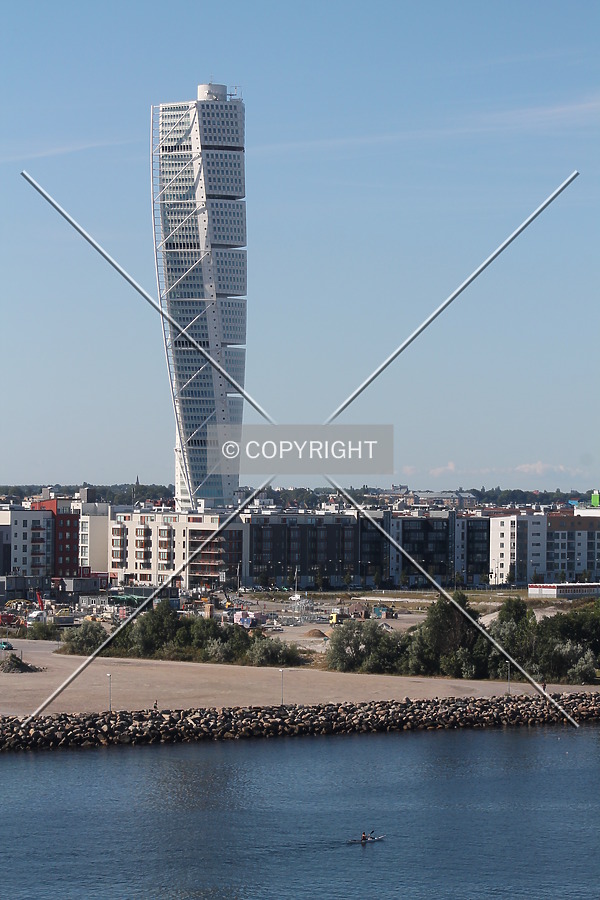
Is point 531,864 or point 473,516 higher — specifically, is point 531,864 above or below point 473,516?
below

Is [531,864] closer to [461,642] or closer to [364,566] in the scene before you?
[461,642]

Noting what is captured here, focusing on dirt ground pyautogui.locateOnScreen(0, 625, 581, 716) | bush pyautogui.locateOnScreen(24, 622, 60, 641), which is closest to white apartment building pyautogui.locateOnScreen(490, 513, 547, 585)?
bush pyautogui.locateOnScreen(24, 622, 60, 641)

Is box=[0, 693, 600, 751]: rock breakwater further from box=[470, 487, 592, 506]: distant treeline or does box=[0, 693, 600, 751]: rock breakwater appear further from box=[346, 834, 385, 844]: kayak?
box=[470, 487, 592, 506]: distant treeline

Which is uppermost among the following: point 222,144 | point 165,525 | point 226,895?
point 222,144

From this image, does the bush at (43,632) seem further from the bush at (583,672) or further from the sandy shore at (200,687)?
the bush at (583,672)

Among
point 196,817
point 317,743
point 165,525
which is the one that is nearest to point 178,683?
point 317,743

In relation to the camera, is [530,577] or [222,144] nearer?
[530,577]

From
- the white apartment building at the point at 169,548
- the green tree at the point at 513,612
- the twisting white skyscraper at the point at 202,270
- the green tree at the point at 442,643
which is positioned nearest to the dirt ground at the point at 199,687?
the green tree at the point at 442,643

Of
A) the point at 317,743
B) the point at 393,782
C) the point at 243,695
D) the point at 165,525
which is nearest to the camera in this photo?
the point at 393,782
